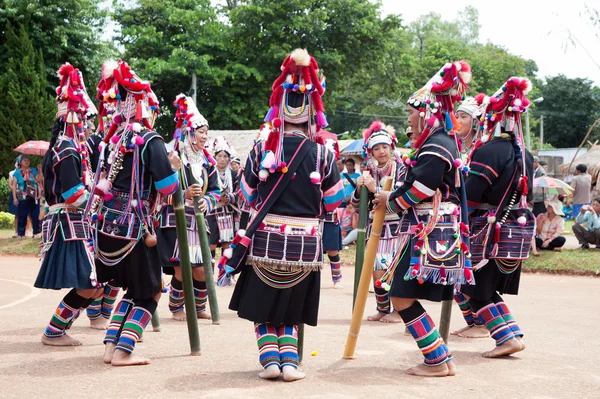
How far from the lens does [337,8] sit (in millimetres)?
31016

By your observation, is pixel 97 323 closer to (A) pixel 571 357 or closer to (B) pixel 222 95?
(A) pixel 571 357

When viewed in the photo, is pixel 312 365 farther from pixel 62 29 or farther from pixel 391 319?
pixel 62 29

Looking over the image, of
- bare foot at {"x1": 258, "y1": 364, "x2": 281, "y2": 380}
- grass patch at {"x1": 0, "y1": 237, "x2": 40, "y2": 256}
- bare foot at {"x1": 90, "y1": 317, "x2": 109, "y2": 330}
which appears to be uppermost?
bare foot at {"x1": 258, "y1": 364, "x2": 281, "y2": 380}

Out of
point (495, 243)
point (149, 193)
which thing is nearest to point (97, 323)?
point (149, 193)

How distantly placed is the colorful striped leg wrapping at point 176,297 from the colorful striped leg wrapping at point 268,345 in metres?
2.81

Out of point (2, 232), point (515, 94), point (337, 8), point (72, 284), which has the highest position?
point (337, 8)

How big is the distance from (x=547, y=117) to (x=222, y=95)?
3250cm

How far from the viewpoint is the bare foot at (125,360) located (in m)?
5.63

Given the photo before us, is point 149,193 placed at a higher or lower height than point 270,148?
lower

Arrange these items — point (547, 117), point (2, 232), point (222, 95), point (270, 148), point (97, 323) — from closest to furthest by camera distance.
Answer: point (270, 148), point (97, 323), point (2, 232), point (222, 95), point (547, 117)

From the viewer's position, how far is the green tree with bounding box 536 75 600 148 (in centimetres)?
5347

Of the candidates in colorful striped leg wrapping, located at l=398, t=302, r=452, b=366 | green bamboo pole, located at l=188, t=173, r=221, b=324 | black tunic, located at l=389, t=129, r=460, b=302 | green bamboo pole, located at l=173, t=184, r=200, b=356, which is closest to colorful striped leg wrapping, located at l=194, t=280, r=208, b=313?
green bamboo pole, located at l=188, t=173, r=221, b=324

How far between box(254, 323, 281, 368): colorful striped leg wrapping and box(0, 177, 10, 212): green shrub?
2052 centimetres

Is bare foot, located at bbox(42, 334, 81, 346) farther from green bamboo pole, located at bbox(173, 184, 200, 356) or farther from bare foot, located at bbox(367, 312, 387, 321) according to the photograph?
bare foot, located at bbox(367, 312, 387, 321)
